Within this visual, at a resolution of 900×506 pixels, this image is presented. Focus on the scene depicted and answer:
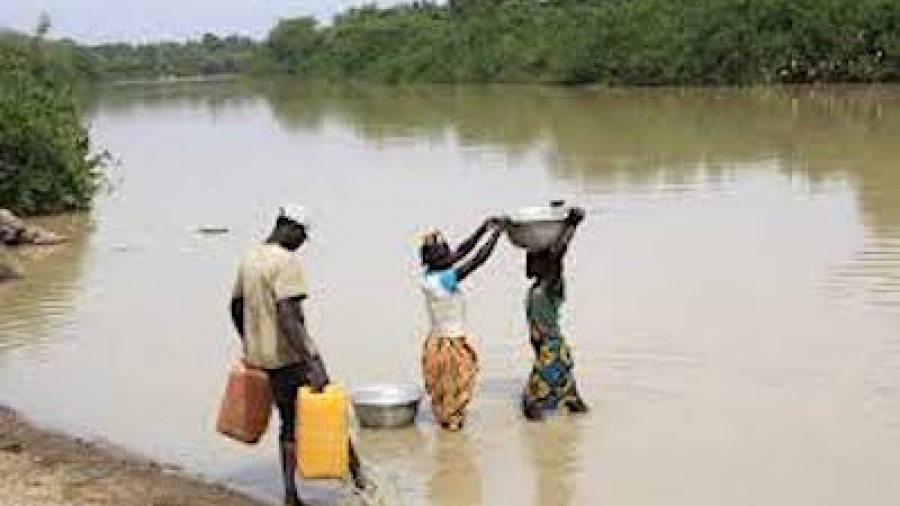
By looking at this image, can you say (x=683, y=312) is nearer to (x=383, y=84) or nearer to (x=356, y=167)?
(x=356, y=167)

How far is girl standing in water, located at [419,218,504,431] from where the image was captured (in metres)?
7.70

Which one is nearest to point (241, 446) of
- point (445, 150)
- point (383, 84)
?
point (445, 150)

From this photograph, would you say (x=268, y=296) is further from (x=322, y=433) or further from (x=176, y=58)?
(x=176, y=58)

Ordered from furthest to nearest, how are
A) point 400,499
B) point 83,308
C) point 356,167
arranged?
point 356,167 < point 83,308 < point 400,499

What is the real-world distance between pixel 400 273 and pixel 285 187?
35.9 ft

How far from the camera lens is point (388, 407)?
8.23m

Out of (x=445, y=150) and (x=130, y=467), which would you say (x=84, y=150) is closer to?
(x=445, y=150)

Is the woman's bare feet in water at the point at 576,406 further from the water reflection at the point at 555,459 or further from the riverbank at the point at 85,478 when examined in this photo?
the riverbank at the point at 85,478

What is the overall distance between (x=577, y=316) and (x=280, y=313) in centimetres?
548

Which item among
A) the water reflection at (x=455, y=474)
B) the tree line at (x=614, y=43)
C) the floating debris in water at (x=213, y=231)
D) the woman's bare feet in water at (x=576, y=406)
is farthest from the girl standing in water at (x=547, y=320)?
the tree line at (x=614, y=43)

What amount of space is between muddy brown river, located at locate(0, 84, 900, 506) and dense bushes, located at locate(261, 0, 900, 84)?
19.8 metres

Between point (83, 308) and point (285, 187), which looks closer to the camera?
point (83, 308)

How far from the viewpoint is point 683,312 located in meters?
11.4

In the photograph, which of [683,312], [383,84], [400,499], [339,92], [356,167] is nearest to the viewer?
[400,499]
